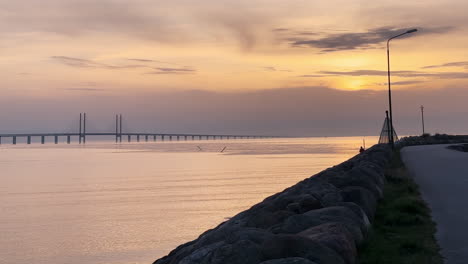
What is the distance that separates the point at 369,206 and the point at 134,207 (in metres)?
13.1

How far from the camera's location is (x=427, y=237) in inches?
422

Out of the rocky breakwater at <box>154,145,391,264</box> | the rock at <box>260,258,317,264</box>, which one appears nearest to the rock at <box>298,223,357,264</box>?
the rocky breakwater at <box>154,145,391,264</box>

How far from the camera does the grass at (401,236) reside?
902 centimetres

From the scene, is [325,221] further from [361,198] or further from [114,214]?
[114,214]

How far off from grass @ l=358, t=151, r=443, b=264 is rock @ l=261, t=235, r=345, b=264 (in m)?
1.87

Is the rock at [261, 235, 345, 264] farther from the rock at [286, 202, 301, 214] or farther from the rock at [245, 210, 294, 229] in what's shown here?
the rock at [286, 202, 301, 214]

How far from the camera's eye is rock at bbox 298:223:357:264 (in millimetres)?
7732

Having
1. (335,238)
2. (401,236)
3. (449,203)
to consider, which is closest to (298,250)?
(335,238)

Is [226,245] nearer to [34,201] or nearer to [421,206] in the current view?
[421,206]

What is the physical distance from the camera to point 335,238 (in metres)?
7.89

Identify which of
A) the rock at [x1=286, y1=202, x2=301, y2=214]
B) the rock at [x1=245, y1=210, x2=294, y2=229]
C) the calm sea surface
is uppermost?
the rock at [x1=286, y1=202, x2=301, y2=214]

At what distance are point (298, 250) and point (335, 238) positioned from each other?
3.35 ft

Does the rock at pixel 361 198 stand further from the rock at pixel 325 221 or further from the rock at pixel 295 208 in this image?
the rock at pixel 325 221

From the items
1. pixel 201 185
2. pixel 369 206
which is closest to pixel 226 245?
pixel 369 206
